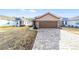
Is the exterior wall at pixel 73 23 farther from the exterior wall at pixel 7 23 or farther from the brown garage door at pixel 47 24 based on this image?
the exterior wall at pixel 7 23

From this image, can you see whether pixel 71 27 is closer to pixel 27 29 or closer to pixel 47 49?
pixel 47 49

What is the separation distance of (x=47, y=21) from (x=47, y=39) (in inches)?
10.1

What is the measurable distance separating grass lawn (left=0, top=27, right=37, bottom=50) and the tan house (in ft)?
0.44

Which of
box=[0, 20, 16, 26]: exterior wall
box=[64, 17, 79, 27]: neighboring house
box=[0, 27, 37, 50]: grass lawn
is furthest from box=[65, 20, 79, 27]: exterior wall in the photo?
box=[0, 20, 16, 26]: exterior wall

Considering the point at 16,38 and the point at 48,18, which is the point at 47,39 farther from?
the point at 16,38

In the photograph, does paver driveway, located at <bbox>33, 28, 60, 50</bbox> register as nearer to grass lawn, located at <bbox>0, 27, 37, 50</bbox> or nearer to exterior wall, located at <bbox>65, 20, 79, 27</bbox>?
grass lawn, located at <bbox>0, 27, 37, 50</bbox>

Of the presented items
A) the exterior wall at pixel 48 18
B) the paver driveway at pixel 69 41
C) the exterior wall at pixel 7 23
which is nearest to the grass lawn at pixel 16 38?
the exterior wall at pixel 7 23

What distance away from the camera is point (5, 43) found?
2.43 m

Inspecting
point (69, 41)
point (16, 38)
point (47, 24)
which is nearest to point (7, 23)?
point (16, 38)

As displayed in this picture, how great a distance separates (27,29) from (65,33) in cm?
54

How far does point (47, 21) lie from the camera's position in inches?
97.3

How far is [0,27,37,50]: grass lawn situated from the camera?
7.93 feet
